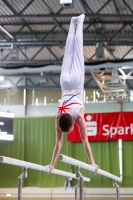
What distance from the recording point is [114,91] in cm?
1541

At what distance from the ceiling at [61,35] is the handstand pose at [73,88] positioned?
5464 mm

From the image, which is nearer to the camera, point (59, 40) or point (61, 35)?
point (59, 40)

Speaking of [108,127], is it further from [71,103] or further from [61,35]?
[71,103]

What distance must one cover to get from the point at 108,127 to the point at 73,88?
1051 cm

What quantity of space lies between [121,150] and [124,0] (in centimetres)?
638

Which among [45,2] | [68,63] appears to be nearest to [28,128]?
[45,2]

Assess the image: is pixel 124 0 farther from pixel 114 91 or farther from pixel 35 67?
pixel 114 91

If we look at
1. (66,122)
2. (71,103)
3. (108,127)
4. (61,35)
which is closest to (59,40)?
(61,35)

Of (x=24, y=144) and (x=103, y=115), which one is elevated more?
(x=103, y=115)

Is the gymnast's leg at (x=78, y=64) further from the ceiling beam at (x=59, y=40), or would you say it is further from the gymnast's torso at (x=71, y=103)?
the ceiling beam at (x=59, y=40)

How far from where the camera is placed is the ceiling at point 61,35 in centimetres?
1188

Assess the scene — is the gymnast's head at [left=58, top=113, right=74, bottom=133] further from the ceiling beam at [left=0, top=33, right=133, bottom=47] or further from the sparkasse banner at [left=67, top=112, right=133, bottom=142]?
the sparkasse banner at [left=67, top=112, right=133, bottom=142]

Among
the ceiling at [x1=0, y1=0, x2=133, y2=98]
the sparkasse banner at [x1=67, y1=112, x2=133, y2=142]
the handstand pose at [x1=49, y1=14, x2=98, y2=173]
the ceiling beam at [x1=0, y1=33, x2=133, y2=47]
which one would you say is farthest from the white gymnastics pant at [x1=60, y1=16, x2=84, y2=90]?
the sparkasse banner at [x1=67, y1=112, x2=133, y2=142]

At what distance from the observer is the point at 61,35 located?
14422 millimetres
